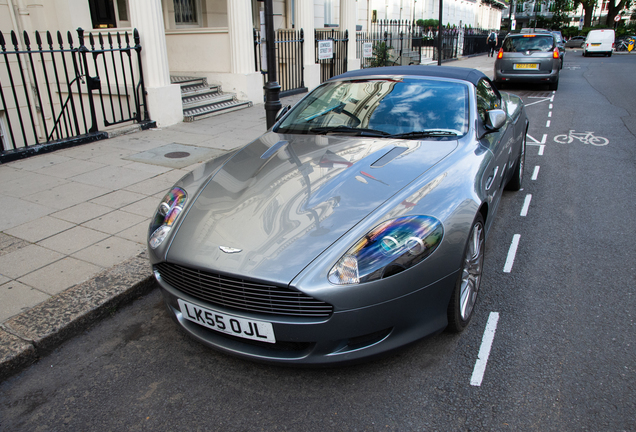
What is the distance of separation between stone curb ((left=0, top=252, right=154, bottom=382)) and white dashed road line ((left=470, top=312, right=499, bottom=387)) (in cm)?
238

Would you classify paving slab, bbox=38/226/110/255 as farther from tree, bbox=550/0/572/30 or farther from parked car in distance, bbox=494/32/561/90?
tree, bbox=550/0/572/30

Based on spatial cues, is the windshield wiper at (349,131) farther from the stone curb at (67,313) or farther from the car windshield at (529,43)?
the car windshield at (529,43)

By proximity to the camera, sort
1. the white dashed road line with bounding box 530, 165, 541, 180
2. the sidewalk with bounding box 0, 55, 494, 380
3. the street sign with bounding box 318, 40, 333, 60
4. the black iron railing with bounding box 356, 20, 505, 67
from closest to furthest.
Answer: the sidewalk with bounding box 0, 55, 494, 380, the white dashed road line with bounding box 530, 165, 541, 180, the street sign with bounding box 318, 40, 333, 60, the black iron railing with bounding box 356, 20, 505, 67

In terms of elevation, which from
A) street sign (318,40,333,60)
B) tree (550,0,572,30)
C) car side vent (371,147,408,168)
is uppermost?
tree (550,0,572,30)

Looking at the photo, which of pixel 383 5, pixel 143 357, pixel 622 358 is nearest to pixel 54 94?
pixel 143 357

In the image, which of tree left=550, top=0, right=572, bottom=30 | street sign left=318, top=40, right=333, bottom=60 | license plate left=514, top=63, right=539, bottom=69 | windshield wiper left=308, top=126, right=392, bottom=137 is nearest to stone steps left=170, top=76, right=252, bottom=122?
street sign left=318, top=40, right=333, bottom=60

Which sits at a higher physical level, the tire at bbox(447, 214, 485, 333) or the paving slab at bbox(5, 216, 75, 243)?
the tire at bbox(447, 214, 485, 333)

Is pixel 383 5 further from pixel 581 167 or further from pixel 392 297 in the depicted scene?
pixel 392 297

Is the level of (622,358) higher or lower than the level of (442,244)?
lower

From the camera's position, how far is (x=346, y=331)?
7.56ft

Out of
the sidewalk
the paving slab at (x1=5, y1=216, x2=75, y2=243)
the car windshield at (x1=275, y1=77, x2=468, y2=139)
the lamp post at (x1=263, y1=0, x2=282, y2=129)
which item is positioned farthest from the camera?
the lamp post at (x1=263, y1=0, x2=282, y2=129)

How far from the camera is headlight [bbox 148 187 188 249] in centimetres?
282

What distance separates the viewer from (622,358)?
271cm

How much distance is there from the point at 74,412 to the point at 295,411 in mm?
1138
